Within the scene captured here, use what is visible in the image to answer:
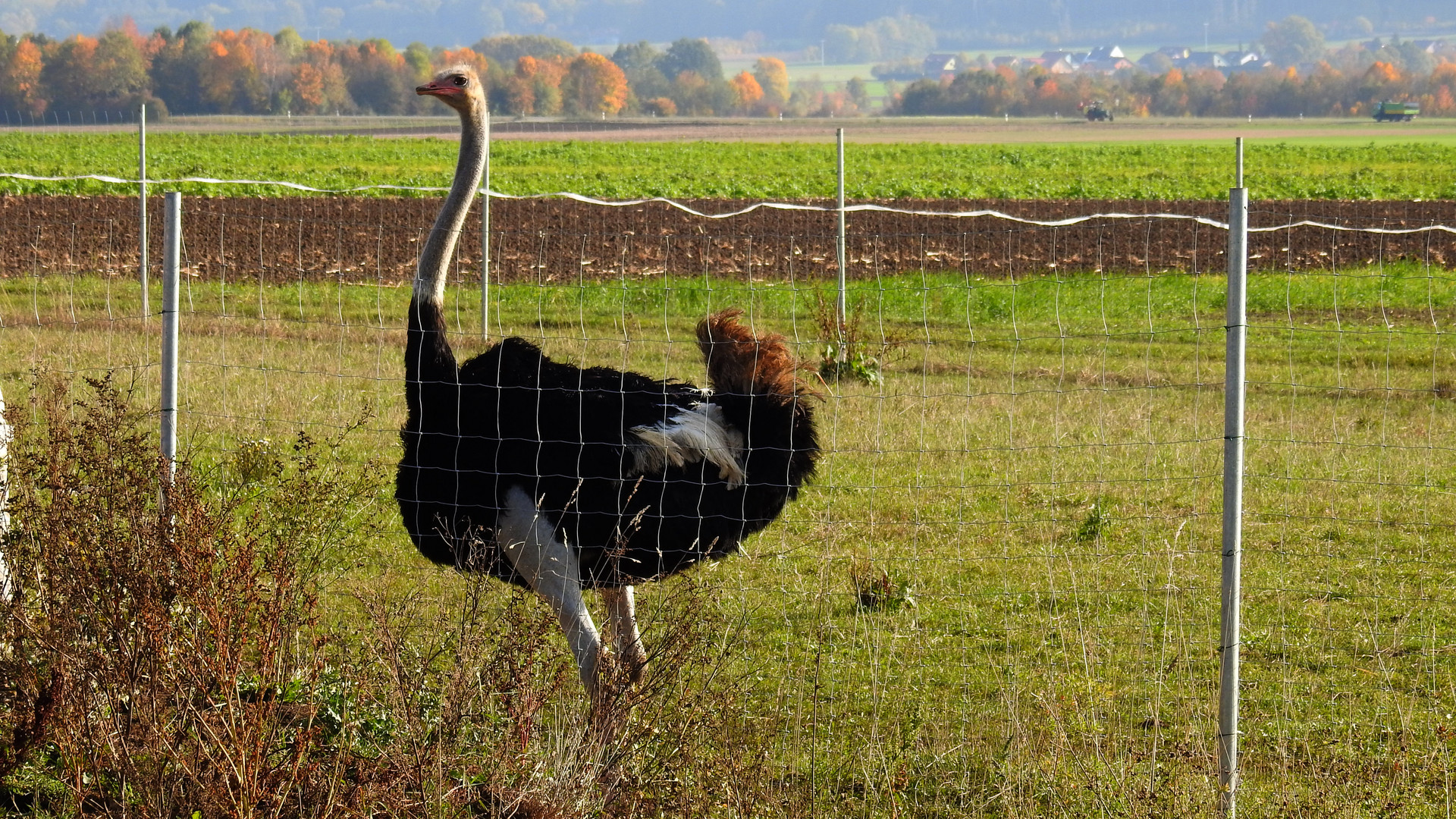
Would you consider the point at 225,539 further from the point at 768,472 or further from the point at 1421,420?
the point at 1421,420

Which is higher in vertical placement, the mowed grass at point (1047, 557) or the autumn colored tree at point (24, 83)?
the autumn colored tree at point (24, 83)

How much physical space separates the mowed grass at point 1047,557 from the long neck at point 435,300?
0.69 m

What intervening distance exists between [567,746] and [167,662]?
91cm

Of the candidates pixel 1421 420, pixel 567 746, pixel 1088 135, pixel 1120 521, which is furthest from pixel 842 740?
pixel 1088 135

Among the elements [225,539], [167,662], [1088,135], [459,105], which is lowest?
[167,662]

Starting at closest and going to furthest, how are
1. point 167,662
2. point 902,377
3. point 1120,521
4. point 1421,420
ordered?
point 167,662
point 1120,521
point 1421,420
point 902,377

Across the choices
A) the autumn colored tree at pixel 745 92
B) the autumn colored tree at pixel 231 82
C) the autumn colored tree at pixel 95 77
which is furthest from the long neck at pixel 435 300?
the autumn colored tree at pixel 745 92

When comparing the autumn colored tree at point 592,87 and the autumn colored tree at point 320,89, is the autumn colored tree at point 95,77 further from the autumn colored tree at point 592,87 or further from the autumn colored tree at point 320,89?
the autumn colored tree at point 592,87

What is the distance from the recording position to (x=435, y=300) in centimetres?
464

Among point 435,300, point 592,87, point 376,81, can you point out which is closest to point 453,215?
point 435,300

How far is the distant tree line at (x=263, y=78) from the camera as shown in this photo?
65312mm

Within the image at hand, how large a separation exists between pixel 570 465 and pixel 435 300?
648 mm

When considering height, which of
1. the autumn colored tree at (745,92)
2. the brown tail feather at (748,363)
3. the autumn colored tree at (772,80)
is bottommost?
the brown tail feather at (748,363)

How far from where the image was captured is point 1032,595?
20.4ft
